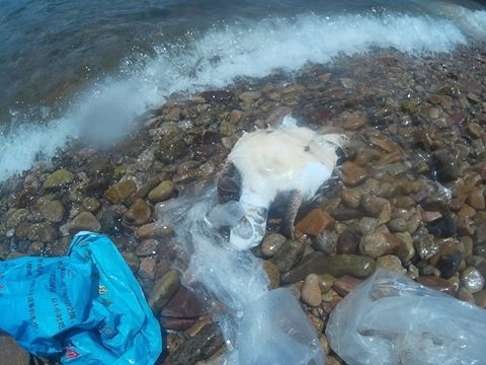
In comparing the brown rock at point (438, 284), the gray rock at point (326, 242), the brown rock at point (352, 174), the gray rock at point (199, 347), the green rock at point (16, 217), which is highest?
the brown rock at point (352, 174)

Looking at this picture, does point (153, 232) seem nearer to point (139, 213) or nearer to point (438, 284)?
point (139, 213)

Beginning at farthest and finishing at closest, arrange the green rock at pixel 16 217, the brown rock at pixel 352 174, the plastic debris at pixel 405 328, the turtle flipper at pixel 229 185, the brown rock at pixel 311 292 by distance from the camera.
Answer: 1. the green rock at pixel 16 217
2. the brown rock at pixel 352 174
3. the turtle flipper at pixel 229 185
4. the brown rock at pixel 311 292
5. the plastic debris at pixel 405 328

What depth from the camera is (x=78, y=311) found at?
3426mm

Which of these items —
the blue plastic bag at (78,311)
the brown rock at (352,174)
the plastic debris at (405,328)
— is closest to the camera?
the plastic debris at (405,328)

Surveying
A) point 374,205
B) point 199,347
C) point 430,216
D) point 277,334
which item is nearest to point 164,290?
point 199,347

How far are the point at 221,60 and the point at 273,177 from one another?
157 inches

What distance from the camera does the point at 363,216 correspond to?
455 centimetres

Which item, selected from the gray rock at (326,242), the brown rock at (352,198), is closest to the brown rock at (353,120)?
the brown rock at (352,198)

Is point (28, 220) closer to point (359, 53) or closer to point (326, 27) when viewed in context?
point (359, 53)

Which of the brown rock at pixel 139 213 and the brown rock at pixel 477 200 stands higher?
the brown rock at pixel 139 213

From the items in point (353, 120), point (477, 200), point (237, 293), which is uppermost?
point (353, 120)

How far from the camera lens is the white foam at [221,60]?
636cm

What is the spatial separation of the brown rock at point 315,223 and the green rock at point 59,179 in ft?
8.69

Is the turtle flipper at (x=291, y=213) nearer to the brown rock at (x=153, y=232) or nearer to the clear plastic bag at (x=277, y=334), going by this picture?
the clear plastic bag at (x=277, y=334)
